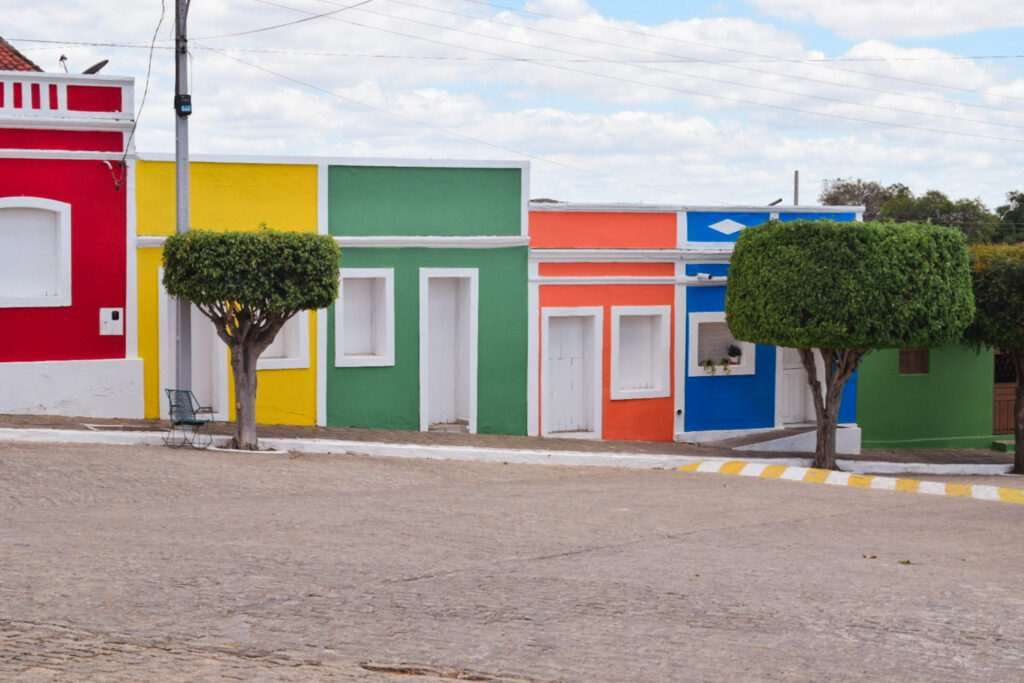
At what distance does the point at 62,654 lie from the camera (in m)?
6.44

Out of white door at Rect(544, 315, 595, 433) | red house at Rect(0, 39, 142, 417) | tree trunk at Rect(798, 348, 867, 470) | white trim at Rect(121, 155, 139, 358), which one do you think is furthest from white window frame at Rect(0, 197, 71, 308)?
tree trunk at Rect(798, 348, 867, 470)

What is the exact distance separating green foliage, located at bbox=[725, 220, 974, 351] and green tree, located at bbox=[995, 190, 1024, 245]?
28.1 metres

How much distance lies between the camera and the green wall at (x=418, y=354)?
59.5 feet

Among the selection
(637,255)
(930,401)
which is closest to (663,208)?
(637,255)

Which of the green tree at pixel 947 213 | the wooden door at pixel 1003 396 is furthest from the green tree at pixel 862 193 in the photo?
the wooden door at pixel 1003 396

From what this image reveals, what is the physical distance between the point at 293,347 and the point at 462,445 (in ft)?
10.2

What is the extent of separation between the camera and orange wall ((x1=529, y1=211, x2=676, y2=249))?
19.3m

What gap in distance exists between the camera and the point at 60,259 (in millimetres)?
16281

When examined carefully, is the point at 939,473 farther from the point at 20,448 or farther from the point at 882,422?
the point at 20,448

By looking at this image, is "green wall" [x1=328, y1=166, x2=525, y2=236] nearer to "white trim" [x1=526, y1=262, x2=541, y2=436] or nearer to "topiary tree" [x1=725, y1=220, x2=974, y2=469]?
"white trim" [x1=526, y1=262, x2=541, y2=436]

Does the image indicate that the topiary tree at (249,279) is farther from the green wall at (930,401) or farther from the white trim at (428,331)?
the green wall at (930,401)

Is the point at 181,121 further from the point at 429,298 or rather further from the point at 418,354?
the point at 418,354

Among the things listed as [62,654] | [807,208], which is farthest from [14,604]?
[807,208]

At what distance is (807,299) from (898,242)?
1.63 metres
